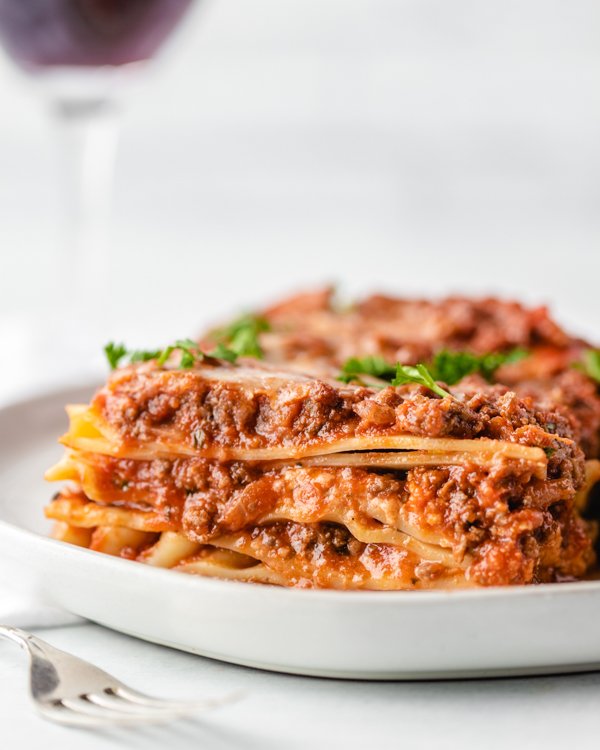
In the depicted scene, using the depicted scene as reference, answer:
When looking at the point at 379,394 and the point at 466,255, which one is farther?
the point at 466,255

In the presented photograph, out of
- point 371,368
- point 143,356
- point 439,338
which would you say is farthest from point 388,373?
A: point 439,338

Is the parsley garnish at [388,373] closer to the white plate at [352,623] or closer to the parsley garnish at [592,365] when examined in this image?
the white plate at [352,623]

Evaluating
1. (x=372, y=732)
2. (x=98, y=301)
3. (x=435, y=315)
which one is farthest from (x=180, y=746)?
(x=98, y=301)

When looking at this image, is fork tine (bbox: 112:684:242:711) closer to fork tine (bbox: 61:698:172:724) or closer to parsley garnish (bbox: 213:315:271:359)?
fork tine (bbox: 61:698:172:724)

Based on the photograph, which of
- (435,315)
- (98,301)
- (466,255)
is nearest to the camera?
(435,315)

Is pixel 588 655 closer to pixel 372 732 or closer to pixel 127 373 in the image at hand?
pixel 372 732

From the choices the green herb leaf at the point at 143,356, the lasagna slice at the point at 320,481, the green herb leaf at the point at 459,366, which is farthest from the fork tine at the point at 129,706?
the green herb leaf at the point at 459,366

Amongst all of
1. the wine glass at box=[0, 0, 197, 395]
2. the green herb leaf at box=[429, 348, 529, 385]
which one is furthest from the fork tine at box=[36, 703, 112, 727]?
the wine glass at box=[0, 0, 197, 395]
